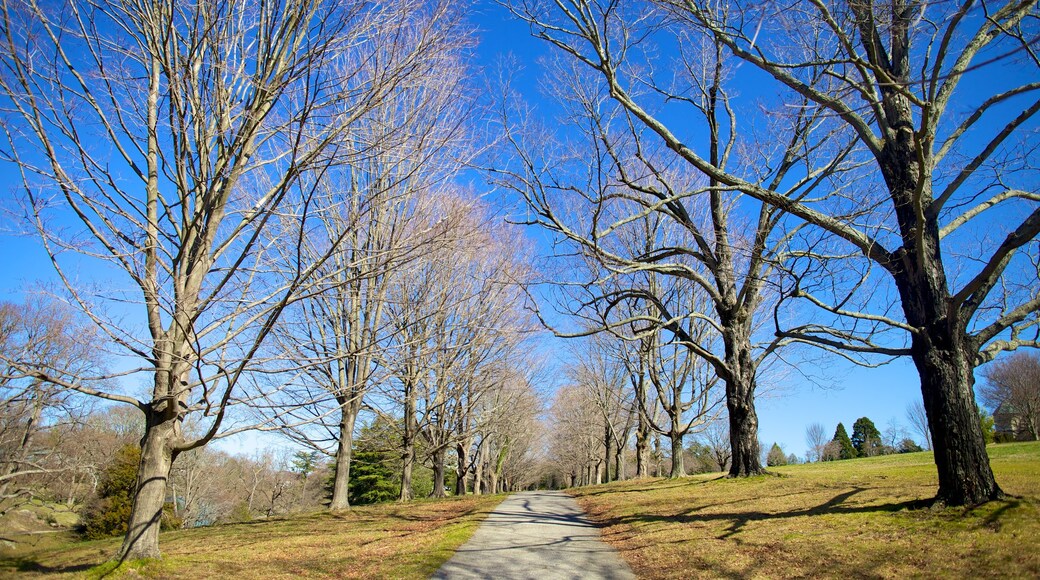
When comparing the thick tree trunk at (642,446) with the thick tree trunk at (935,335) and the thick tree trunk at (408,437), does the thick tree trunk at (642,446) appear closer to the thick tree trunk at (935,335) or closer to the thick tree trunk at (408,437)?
the thick tree trunk at (408,437)

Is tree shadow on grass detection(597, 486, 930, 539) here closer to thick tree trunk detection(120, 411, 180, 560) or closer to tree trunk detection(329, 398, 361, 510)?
Result: thick tree trunk detection(120, 411, 180, 560)

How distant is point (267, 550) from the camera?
7121 millimetres

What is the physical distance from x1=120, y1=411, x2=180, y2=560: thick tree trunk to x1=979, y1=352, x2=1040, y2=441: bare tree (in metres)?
34.1

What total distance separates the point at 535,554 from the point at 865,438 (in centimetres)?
5326

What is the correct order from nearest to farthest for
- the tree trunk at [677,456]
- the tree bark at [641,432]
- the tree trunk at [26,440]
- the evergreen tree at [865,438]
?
the tree trunk at [677,456]
the tree trunk at [26,440]
the tree bark at [641,432]
the evergreen tree at [865,438]

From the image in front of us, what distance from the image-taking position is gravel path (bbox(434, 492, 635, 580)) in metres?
5.70

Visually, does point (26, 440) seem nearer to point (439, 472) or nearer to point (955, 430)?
point (439, 472)

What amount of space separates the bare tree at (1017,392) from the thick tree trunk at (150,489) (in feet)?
112

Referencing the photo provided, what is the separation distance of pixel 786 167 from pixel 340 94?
10.0 m

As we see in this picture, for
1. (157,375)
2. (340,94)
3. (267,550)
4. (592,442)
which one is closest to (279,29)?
(340,94)

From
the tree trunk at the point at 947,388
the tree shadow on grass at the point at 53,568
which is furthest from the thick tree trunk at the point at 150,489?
the tree trunk at the point at 947,388

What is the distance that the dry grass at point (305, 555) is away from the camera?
5367mm

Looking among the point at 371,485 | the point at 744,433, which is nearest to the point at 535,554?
the point at 744,433

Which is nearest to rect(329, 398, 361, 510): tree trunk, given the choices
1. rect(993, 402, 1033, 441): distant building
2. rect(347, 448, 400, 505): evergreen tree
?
rect(347, 448, 400, 505): evergreen tree
